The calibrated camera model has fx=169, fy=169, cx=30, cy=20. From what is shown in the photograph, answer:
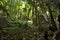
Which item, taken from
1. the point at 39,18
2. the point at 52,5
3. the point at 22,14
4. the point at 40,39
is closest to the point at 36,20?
the point at 39,18

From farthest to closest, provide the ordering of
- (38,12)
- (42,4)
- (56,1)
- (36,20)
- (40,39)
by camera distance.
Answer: (36,20) → (38,12) → (42,4) → (56,1) → (40,39)

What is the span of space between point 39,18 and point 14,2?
293cm

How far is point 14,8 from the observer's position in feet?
39.3

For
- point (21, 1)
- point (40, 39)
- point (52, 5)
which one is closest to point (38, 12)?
point (52, 5)

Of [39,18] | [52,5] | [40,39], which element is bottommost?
[40,39]

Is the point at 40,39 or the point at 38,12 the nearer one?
the point at 40,39

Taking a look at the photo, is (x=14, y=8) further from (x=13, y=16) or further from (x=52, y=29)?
(x=52, y=29)

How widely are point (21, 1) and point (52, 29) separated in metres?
5.96

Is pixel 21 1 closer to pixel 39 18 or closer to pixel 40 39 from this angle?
pixel 39 18

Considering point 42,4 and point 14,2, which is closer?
point 42,4

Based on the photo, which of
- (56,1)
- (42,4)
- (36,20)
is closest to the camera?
(56,1)

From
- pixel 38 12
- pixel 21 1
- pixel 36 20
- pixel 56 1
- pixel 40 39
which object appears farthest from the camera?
pixel 21 1

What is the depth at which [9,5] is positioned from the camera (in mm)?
11758

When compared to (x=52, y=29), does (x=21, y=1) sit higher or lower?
higher
